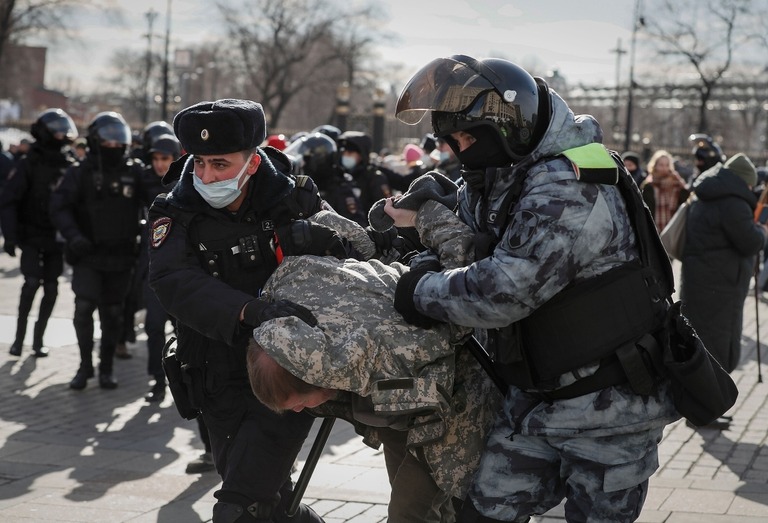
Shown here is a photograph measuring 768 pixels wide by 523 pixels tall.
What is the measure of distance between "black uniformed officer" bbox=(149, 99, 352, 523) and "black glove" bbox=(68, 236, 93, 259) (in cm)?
450

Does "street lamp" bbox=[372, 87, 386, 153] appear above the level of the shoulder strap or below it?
above

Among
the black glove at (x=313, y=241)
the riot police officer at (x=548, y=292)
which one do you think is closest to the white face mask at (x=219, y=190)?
the black glove at (x=313, y=241)

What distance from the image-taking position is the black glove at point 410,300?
308 centimetres

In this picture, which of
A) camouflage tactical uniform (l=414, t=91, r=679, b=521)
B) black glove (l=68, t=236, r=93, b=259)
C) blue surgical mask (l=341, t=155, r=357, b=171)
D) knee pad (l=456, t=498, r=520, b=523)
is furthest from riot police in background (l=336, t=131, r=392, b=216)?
knee pad (l=456, t=498, r=520, b=523)

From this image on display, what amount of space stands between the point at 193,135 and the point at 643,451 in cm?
175

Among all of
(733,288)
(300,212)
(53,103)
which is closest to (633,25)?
(733,288)

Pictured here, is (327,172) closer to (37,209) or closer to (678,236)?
(678,236)

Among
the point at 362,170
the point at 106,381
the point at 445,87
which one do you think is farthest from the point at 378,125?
the point at 445,87

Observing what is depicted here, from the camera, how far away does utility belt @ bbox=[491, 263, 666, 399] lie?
3113mm

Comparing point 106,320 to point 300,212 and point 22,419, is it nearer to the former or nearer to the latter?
point 22,419

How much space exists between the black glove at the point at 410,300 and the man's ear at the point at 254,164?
99cm

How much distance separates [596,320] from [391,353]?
57cm

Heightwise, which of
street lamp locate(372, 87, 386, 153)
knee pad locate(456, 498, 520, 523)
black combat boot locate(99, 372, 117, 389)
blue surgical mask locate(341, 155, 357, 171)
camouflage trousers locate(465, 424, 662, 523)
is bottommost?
black combat boot locate(99, 372, 117, 389)

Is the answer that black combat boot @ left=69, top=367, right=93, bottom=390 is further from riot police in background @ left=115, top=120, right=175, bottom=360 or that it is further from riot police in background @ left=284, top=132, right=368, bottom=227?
riot police in background @ left=284, top=132, right=368, bottom=227
